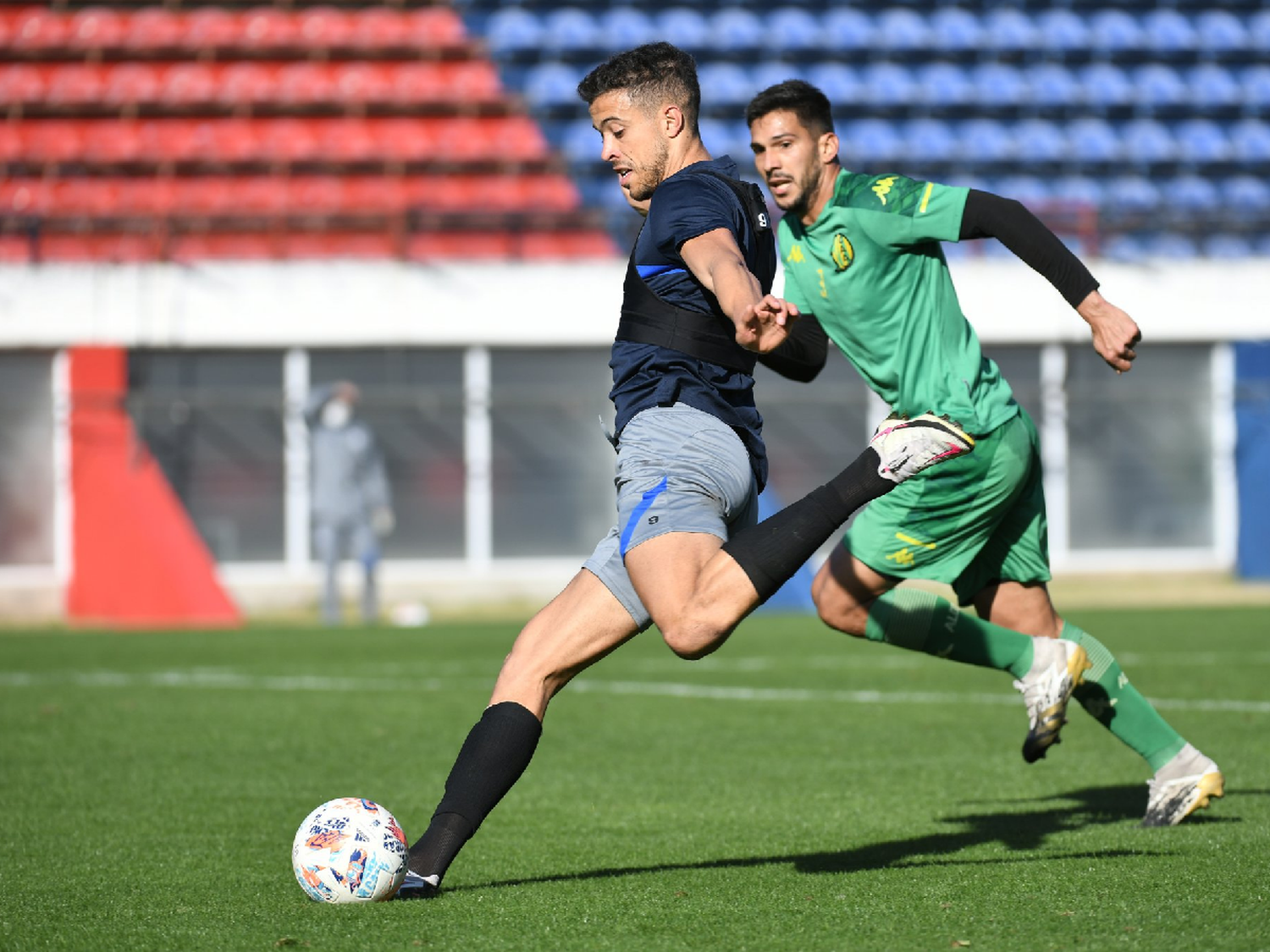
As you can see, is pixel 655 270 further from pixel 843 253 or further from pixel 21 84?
pixel 21 84

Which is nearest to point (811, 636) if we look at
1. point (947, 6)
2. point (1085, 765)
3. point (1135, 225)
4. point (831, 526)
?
point (1085, 765)

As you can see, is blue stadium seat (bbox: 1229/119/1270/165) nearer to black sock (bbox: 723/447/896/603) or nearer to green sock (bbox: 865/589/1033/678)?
green sock (bbox: 865/589/1033/678)

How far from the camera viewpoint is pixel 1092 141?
19.9m

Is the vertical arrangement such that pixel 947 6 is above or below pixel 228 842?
above

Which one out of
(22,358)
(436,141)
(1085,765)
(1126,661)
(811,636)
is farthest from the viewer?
(436,141)

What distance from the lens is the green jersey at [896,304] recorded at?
15.6 ft

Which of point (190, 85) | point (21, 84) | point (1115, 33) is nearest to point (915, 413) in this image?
point (190, 85)

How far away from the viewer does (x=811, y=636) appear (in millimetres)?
12555

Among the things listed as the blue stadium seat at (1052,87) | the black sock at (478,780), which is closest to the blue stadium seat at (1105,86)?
the blue stadium seat at (1052,87)

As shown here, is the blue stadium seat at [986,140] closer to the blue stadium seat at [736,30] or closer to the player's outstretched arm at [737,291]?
the blue stadium seat at [736,30]

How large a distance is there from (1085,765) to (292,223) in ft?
43.1

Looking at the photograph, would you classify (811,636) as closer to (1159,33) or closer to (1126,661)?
(1126,661)

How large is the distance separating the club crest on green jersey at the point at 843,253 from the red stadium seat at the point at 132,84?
15827 millimetres

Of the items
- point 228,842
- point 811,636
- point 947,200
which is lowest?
point 811,636
